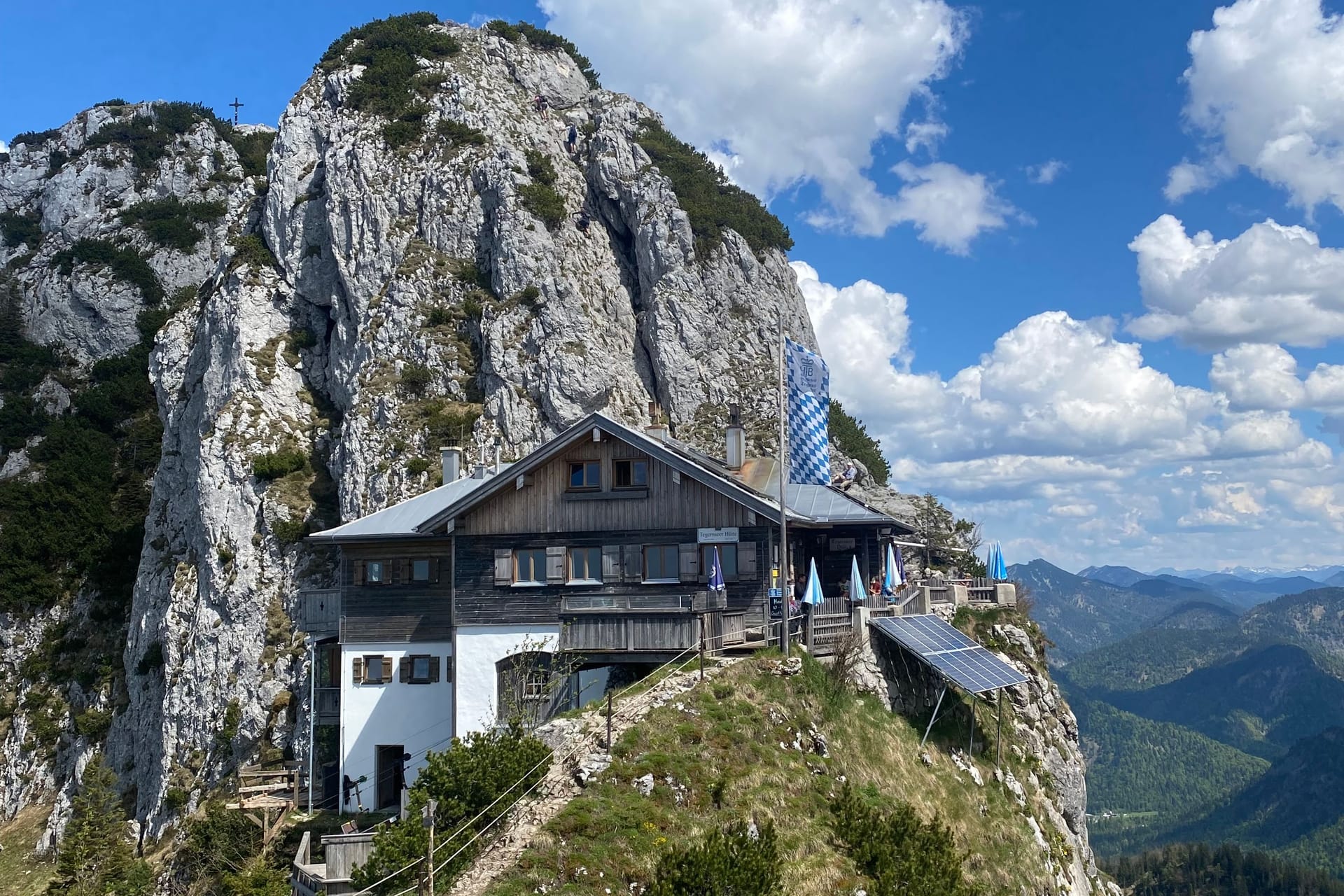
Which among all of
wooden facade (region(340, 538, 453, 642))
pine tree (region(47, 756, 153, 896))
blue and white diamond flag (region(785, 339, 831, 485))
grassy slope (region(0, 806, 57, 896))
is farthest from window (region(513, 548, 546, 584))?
grassy slope (region(0, 806, 57, 896))

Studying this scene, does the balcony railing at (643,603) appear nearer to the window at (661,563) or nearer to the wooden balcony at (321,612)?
the window at (661,563)

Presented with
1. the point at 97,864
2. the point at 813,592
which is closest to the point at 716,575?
the point at 813,592

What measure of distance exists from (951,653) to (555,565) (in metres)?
12.0

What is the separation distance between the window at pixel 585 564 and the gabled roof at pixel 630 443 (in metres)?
2.96

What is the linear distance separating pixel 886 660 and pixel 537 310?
42.5 meters

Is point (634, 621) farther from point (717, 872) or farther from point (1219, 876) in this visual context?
point (1219, 876)

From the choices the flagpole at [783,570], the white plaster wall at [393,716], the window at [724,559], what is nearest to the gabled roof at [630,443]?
the flagpole at [783,570]

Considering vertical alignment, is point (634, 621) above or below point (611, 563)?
below

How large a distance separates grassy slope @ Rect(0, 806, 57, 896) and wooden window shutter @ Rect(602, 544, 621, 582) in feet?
118

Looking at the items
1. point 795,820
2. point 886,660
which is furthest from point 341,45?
point 795,820

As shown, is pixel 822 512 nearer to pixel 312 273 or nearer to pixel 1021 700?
pixel 1021 700

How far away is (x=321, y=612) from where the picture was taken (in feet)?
117

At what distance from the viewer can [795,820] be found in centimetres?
Answer: 2183

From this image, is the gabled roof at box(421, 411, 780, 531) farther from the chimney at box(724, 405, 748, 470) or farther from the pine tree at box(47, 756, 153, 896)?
the pine tree at box(47, 756, 153, 896)
